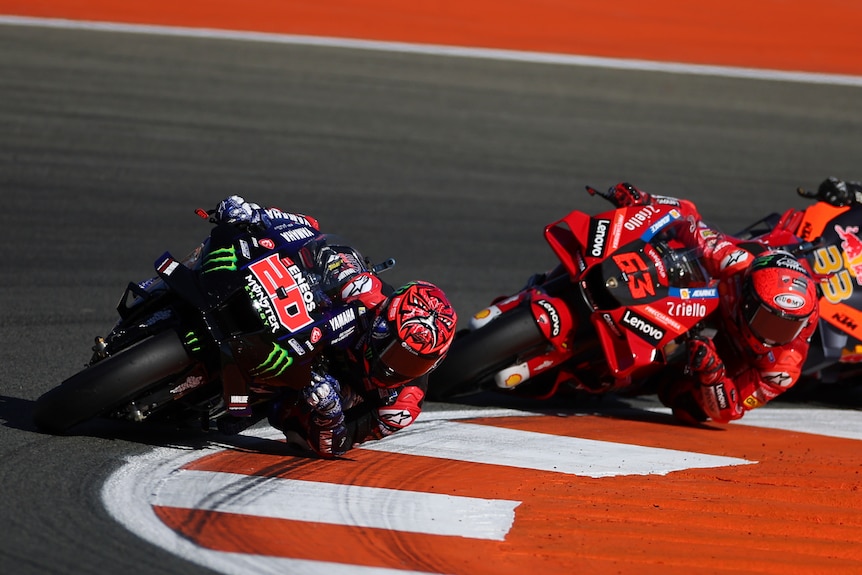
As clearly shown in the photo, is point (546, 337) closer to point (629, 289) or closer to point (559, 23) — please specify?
point (629, 289)

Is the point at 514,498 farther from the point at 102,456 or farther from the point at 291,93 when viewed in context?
the point at 291,93

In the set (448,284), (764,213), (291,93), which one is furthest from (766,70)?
(448,284)

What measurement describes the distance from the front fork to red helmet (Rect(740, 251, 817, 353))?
3.25 feet

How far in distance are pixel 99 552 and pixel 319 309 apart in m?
1.57

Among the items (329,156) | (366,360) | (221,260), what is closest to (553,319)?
(366,360)

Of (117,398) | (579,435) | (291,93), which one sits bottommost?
(579,435)

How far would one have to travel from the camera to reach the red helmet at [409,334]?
568cm

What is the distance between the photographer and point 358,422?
6160 millimetres

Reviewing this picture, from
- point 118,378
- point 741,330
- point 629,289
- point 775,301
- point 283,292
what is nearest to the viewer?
point 118,378

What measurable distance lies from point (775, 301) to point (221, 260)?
3.06 metres

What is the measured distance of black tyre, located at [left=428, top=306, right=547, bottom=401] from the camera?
699cm

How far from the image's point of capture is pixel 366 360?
5.93 meters

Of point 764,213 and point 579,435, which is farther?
point 764,213

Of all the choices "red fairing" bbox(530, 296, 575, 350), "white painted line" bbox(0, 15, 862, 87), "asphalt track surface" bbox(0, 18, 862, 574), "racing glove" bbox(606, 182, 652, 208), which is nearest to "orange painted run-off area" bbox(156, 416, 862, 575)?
"red fairing" bbox(530, 296, 575, 350)
